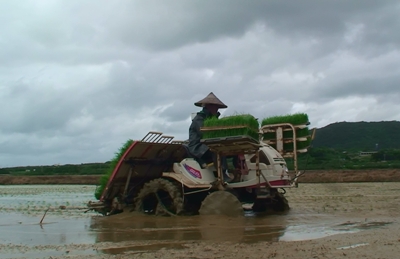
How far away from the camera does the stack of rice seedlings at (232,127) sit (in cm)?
942

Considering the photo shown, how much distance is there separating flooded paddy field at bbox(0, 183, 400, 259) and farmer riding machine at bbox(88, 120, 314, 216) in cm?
40

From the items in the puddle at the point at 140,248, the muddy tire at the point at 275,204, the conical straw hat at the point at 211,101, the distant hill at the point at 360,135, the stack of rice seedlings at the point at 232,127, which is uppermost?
the distant hill at the point at 360,135

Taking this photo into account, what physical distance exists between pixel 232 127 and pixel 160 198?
276 cm

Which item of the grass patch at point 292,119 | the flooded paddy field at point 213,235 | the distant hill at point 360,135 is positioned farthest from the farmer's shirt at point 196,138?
the distant hill at point 360,135

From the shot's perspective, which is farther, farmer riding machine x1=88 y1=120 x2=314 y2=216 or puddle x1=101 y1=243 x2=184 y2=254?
farmer riding machine x1=88 y1=120 x2=314 y2=216

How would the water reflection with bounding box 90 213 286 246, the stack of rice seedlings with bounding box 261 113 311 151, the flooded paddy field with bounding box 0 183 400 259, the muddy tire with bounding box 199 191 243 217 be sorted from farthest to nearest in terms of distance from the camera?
A: the stack of rice seedlings with bounding box 261 113 311 151
the muddy tire with bounding box 199 191 243 217
the water reflection with bounding box 90 213 286 246
the flooded paddy field with bounding box 0 183 400 259

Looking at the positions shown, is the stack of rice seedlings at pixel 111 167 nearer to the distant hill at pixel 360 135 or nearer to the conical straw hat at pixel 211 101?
the conical straw hat at pixel 211 101

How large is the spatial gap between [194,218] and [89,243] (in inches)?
122

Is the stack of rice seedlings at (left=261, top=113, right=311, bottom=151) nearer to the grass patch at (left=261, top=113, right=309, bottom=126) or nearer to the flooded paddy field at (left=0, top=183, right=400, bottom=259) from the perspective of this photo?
the grass patch at (left=261, top=113, right=309, bottom=126)

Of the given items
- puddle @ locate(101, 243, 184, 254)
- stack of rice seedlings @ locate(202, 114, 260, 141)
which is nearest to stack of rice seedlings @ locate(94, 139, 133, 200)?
stack of rice seedlings @ locate(202, 114, 260, 141)

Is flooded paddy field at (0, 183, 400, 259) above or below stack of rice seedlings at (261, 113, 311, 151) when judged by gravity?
below

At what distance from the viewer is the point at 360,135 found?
95.8 m

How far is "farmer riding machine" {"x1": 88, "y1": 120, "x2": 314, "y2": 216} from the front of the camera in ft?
33.0

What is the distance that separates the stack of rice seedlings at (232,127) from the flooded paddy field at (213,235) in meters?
1.64
